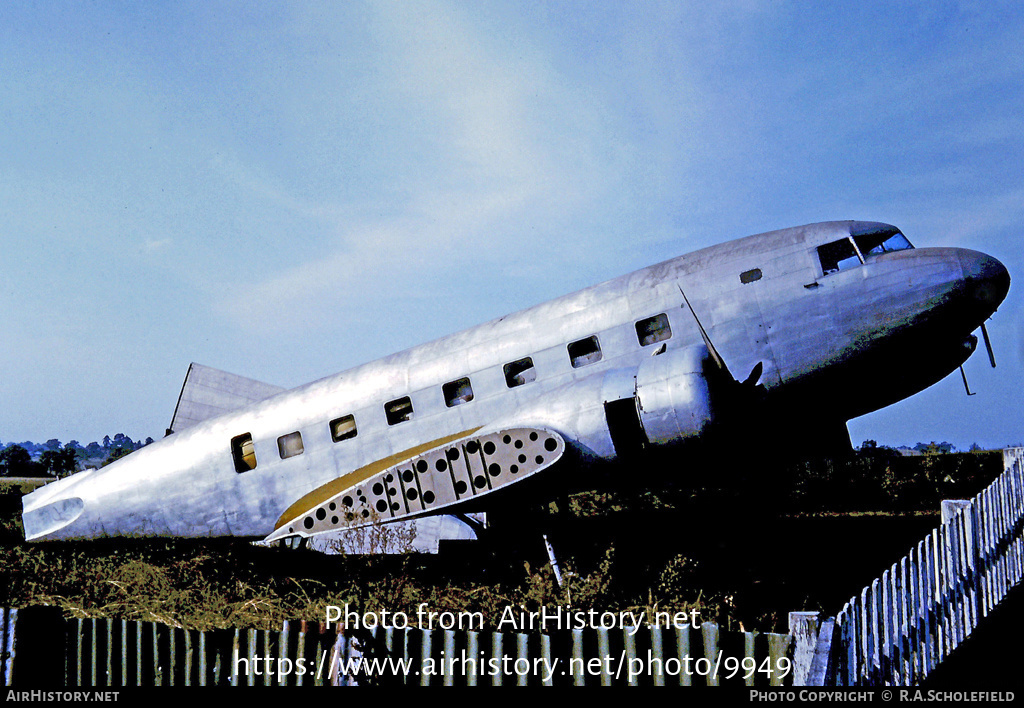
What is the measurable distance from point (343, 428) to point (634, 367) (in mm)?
5951

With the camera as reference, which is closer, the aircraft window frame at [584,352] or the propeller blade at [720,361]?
the propeller blade at [720,361]

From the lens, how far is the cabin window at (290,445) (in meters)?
14.4

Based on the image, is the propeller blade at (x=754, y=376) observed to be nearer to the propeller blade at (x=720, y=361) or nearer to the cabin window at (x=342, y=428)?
the propeller blade at (x=720, y=361)

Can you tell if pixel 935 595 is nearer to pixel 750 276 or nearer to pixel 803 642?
pixel 803 642

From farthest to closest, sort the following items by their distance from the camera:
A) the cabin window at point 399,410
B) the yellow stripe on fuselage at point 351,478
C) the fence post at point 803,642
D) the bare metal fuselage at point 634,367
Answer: the cabin window at point 399,410, the yellow stripe on fuselage at point 351,478, the bare metal fuselage at point 634,367, the fence post at point 803,642

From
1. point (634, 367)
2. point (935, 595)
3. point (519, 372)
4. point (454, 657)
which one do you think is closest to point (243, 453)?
point (519, 372)

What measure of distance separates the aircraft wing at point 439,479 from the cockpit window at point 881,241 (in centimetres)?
599

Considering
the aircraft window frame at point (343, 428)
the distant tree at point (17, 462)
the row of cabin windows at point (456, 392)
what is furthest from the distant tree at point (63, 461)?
the aircraft window frame at point (343, 428)

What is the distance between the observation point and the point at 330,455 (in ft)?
46.1

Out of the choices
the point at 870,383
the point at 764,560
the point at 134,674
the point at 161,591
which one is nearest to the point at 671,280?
the point at 870,383

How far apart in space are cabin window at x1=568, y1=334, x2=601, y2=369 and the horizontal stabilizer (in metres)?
7.72

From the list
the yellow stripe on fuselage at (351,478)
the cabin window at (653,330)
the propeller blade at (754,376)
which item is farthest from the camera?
the yellow stripe on fuselage at (351,478)

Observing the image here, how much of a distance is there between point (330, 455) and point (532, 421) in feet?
15.2

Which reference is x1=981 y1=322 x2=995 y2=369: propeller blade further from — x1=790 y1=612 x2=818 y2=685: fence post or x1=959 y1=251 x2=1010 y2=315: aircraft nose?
x1=790 y1=612 x2=818 y2=685: fence post
